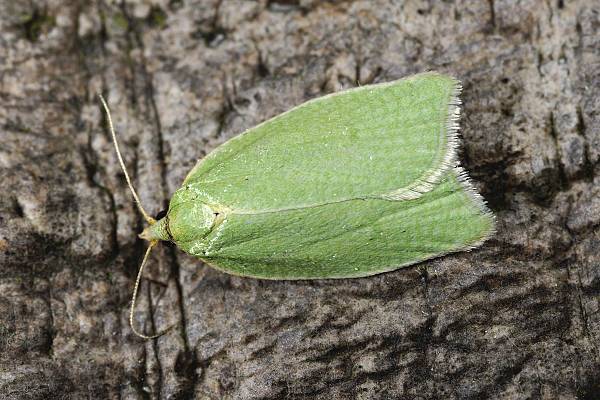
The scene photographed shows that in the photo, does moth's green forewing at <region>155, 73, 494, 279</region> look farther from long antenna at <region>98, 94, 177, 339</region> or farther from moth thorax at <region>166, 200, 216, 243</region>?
long antenna at <region>98, 94, 177, 339</region>

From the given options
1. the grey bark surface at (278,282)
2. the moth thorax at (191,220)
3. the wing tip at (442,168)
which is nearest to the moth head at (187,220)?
the moth thorax at (191,220)

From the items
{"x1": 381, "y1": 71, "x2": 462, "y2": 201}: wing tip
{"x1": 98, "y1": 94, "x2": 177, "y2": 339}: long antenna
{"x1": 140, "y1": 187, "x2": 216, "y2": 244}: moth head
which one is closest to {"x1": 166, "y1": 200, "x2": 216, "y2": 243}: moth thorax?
{"x1": 140, "y1": 187, "x2": 216, "y2": 244}: moth head

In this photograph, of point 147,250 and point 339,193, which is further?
point 147,250

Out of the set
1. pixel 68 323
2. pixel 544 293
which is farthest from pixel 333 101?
pixel 68 323

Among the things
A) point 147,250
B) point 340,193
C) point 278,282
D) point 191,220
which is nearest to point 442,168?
point 340,193

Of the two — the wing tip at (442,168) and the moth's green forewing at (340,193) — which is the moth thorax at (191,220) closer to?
the moth's green forewing at (340,193)

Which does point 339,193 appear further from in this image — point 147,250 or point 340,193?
point 147,250

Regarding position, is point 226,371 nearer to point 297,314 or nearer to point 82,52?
point 297,314
